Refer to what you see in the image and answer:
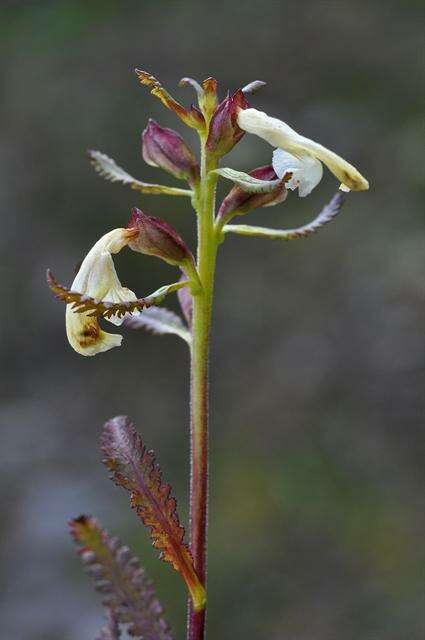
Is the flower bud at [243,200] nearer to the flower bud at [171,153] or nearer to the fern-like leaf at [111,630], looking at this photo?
the flower bud at [171,153]

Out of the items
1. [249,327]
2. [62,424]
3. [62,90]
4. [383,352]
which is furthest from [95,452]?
[62,90]

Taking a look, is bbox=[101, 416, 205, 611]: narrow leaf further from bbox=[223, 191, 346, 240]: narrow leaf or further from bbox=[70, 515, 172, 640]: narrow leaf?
bbox=[223, 191, 346, 240]: narrow leaf

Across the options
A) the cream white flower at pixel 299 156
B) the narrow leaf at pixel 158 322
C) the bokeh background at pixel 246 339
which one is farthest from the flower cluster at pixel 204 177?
the bokeh background at pixel 246 339

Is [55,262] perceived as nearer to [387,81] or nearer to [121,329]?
[121,329]

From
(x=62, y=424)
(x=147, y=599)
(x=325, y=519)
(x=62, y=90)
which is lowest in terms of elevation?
(x=147, y=599)

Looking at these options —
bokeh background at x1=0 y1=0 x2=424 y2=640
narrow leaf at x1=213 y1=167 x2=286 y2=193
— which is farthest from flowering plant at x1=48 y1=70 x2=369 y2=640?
bokeh background at x1=0 y1=0 x2=424 y2=640

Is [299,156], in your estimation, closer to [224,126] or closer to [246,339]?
[224,126]
